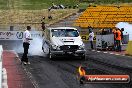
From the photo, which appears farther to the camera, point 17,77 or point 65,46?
point 65,46

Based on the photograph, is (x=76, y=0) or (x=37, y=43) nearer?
(x=37, y=43)

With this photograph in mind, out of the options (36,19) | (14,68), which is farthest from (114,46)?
(36,19)

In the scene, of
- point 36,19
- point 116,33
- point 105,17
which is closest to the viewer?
point 116,33

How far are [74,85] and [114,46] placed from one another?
1707 cm

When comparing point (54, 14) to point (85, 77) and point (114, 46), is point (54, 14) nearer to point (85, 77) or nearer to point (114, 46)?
point (114, 46)

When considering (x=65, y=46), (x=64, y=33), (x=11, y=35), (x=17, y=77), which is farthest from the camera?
(x=11, y=35)

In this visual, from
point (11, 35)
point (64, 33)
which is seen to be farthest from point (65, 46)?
point (11, 35)

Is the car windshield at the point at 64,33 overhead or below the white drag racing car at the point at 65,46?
overhead

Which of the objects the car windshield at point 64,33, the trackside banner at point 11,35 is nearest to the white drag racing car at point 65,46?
the car windshield at point 64,33

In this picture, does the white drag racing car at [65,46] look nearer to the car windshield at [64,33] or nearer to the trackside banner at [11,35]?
the car windshield at [64,33]

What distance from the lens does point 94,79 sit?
6.99 metres

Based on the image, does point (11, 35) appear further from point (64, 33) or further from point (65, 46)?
point (65, 46)

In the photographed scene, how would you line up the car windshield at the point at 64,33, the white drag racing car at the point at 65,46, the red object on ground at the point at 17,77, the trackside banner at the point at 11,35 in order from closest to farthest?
the red object on ground at the point at 17,77 < the white drag racing car at the point at 65,46 < the car windshield at the point at 64,33 < the trackside banner at the point at 11,35

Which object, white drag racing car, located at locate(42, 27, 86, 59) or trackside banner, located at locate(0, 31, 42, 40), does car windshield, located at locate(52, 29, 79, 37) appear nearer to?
white drag racing car, located at locate(42, 27, 86, 59)
